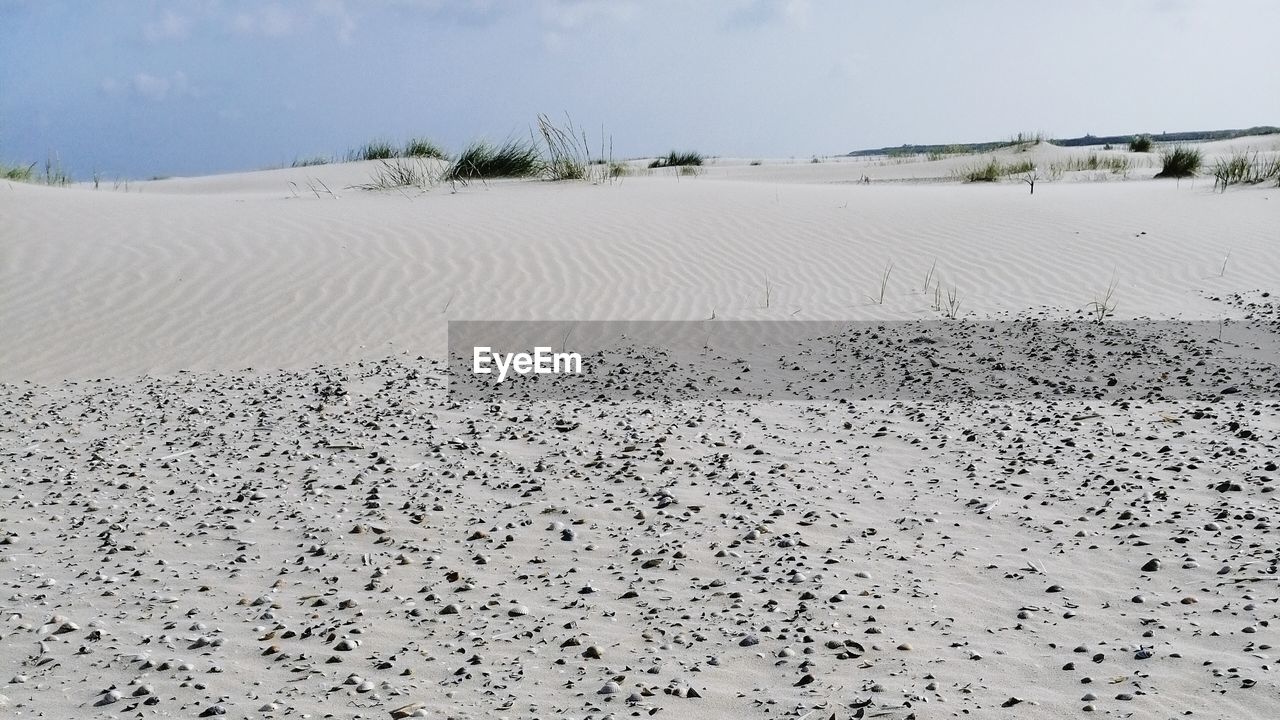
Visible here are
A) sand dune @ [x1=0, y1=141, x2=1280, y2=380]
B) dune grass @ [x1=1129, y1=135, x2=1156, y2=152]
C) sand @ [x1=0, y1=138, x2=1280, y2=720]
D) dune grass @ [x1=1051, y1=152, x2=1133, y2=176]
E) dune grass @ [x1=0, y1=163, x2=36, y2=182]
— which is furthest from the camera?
dune grass @ [x1=1129, y1=135, x2=1156, y2=152]

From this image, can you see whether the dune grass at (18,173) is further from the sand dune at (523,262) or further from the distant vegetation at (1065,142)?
the distant vegetation at (1065,142)

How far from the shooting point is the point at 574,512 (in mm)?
4551

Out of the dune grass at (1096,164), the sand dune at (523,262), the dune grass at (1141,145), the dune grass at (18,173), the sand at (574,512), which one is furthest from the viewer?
the dune grass at (1141,145)

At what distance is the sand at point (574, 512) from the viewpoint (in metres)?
3.08

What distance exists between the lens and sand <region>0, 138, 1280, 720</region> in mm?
3078

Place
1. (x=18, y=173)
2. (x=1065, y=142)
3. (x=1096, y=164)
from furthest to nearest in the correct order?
(x=1065, y=142) < (x=1096, y=164) < (x=18, y=173)

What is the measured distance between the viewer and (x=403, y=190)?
44.2 feet

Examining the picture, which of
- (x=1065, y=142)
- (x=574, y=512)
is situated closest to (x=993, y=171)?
(x=574, y=512)

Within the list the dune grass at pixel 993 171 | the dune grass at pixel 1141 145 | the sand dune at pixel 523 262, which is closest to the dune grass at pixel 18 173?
the sand dune at pixel 523 262

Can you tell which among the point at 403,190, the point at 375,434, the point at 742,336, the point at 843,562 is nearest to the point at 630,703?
the point at 843,562

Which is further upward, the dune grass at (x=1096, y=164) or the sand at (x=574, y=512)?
the dune grass at (x=1096, y=164)

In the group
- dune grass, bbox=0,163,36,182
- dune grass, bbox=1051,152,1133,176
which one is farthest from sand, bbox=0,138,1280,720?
dune grass, bbox=1051,152,1133,176

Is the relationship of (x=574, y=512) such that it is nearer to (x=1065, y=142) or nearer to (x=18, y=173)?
(x=18, y=173)

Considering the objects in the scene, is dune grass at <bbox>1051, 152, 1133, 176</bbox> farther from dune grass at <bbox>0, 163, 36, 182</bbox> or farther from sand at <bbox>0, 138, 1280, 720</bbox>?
dune grass at <bbox>0, 163, 36, 182</bbox>
